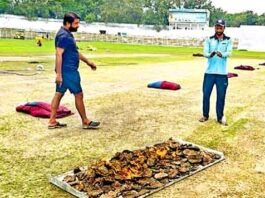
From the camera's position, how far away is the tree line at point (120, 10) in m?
74.7

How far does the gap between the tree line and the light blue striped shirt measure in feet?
223

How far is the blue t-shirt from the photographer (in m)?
5.36

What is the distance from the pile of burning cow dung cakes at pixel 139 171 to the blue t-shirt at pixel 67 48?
1.67 m

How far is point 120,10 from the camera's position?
84938mm

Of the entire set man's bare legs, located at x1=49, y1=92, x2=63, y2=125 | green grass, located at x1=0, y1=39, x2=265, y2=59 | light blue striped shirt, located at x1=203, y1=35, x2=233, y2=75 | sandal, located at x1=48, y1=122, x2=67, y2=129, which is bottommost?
green grass, located at x1=0, y1=39, x2=265, y2=59

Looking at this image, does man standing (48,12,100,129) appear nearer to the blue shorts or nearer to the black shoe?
the blue shorts

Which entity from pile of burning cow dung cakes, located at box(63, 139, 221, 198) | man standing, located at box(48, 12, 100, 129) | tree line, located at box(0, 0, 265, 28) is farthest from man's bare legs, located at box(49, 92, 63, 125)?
tree line, located at box(0, 0, 265, 28)

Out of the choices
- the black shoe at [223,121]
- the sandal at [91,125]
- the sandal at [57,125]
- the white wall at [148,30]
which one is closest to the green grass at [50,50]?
the white wall at [148,30]

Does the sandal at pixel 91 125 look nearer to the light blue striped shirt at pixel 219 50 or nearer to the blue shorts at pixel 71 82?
the blue shorts at pixel 71 82

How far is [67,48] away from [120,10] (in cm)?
8164

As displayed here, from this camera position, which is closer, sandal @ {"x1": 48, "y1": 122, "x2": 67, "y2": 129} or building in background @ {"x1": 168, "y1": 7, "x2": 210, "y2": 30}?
sandal @ {"x1": 48, "y1": 122, "x2": 67, "y2": 129}

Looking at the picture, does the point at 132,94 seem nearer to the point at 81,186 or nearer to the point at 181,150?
the point at 181,150

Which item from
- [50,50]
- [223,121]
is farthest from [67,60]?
[50,50]

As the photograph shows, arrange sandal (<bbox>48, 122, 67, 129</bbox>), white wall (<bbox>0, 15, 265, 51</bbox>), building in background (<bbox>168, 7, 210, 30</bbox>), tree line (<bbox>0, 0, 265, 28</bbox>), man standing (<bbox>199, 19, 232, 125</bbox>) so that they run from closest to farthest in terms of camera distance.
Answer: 1. sandal (<bbox>48, 122, 67, 129</bbox>)
2. man standing (<bbox>199, 19, 232, 125</bbox>)
3. white wall (<bbox>0, 15, 265, 51</bbox>)
4. tree line (<bbox>0, 0, 265, 28</bbox>)
5. building in background (<bbox>168, 7, 210, 30</bbox>)
